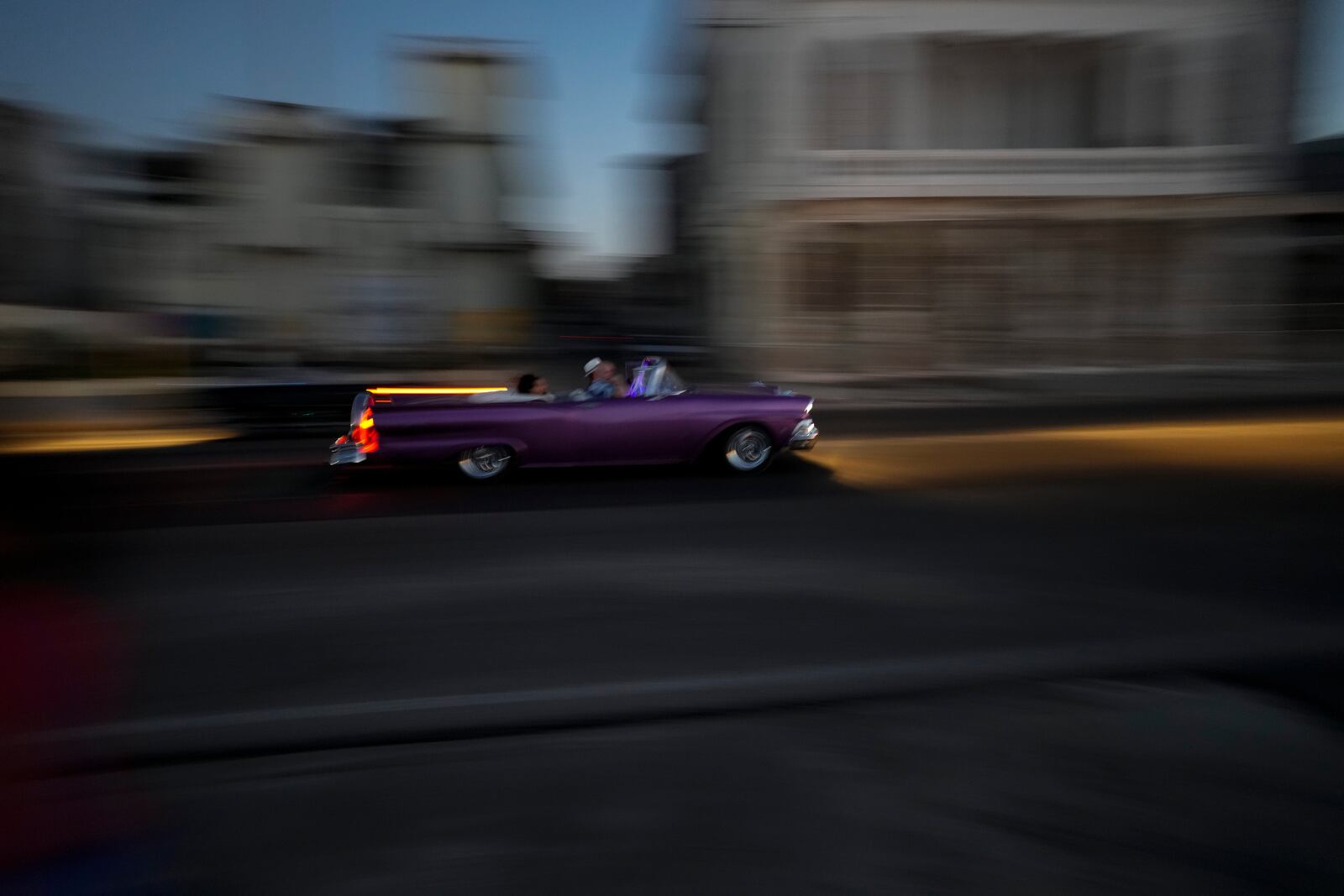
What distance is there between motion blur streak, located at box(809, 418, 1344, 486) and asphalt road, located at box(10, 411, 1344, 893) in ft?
5.19

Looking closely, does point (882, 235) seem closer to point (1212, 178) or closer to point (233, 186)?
point (1212, 178)

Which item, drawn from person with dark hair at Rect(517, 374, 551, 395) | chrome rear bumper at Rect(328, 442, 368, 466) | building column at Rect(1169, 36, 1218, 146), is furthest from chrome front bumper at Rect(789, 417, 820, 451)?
building column at Rect(1169, 36, 1218, 146)

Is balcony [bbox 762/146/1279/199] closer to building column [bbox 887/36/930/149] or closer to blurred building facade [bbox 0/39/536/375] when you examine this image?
building column [bbox 887/36/930/149]

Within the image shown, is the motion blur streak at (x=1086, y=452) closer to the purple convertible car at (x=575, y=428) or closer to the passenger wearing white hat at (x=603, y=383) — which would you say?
the purple convertible car at (x=575, y=428)

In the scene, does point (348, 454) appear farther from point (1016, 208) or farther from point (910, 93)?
point (910, 93)

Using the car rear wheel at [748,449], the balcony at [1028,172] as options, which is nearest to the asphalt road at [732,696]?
the car rear wheel at [748,449]

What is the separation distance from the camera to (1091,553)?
605cm

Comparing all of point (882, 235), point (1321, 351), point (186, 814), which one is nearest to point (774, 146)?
point (882, 235)

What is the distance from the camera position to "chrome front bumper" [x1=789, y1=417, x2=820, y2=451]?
349 inches

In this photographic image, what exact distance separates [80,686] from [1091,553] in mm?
5343

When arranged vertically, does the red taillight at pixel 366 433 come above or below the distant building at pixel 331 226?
below

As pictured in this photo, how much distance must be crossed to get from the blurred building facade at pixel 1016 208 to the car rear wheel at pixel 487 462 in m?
12.4

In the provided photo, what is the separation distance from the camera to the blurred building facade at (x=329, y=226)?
2275cm

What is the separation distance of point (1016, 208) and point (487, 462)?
1484cm
